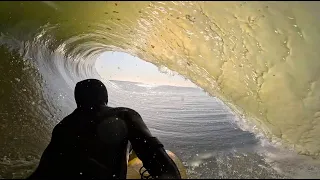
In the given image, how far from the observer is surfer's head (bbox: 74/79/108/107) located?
10.5 feet

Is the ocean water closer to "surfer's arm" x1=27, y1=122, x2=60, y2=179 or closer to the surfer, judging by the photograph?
the surfer

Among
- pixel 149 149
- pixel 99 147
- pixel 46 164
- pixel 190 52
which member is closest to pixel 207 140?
pixel 190 52

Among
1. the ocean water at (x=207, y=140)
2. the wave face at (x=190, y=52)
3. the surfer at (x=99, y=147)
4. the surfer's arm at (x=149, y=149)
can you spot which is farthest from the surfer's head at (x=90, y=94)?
the ocean water at (x=207, y=140)

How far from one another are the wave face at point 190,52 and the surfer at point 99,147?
878 mm

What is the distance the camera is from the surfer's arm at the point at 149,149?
285 cm

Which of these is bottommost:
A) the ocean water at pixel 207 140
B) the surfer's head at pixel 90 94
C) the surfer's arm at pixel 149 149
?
the ocean water at pixel 207 140

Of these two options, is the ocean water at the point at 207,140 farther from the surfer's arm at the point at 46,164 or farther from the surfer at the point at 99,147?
the surfer's arm at the point at 46,164

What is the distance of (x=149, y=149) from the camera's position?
9.79ft

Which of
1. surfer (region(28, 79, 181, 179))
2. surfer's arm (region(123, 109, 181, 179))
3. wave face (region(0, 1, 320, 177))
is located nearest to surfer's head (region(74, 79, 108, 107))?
surfer (region(28, 79, 181, 179))

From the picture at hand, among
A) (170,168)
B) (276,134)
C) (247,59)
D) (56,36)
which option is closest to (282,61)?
(247,59)

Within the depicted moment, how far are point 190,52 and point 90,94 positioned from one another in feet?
7.60

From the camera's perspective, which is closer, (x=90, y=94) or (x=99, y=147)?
(x=99, y=147)

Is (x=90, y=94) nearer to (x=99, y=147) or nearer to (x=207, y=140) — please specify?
(x=99, y=147)

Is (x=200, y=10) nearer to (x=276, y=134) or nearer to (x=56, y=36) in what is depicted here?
(x=276, y=134)
